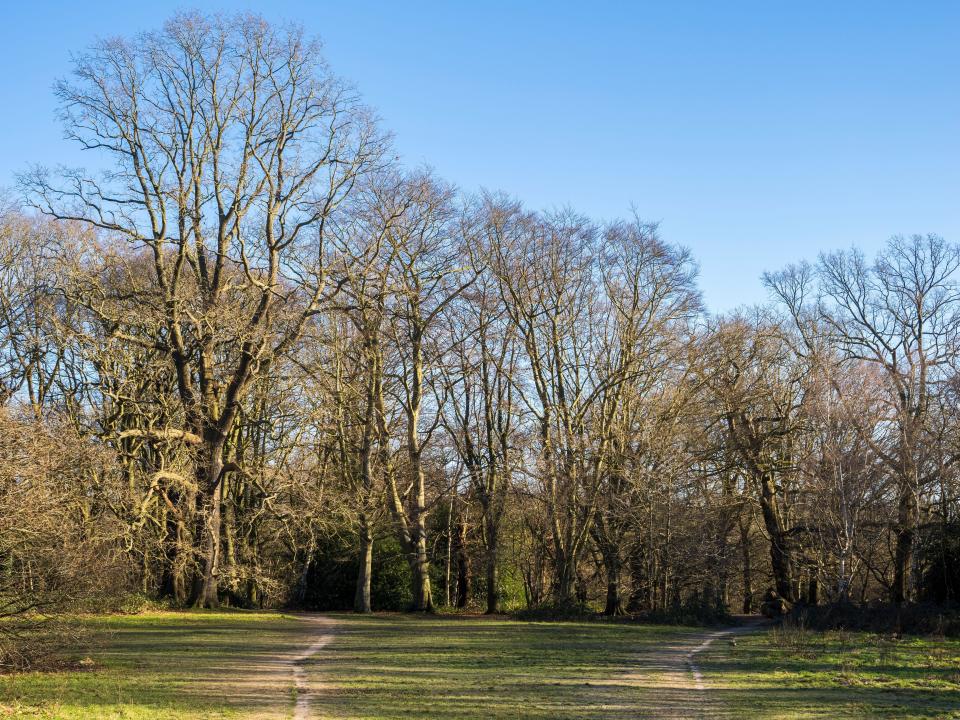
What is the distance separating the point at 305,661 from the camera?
56.1ft

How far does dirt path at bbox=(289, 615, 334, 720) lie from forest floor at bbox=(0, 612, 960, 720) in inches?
1.7

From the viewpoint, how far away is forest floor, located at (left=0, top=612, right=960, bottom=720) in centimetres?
1206

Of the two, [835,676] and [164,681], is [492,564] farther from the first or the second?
[164,681]

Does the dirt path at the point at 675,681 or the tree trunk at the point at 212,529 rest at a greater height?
the tree trunk at the point at 212,529

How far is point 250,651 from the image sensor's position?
1845 centimetres

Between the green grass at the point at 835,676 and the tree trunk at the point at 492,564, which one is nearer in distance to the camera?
the green grass at the point at 835,676

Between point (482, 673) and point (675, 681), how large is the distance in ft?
10.2

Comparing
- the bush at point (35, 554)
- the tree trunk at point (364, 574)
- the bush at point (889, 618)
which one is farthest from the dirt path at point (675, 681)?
the tree trunk at point (364, 574)

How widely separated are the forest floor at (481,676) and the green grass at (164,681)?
0.03m

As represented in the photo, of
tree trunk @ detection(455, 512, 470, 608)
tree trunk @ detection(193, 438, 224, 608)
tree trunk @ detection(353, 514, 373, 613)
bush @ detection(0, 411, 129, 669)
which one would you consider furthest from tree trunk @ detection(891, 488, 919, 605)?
bush @ detection(0, 411, 129, 669)

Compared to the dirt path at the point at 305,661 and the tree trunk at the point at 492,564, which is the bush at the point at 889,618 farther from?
the dirt path at the point at 305,661

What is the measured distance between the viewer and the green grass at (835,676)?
1234cm

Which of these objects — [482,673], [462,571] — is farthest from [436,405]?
[482,673]

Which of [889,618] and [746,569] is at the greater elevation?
[746,569]
